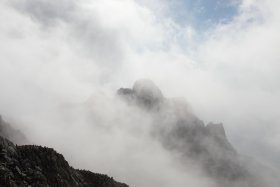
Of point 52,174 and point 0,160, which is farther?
point 52,174

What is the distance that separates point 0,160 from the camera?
284 ft

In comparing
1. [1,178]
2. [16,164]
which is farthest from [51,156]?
[1,178]

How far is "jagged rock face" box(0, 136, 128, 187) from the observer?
282 ft

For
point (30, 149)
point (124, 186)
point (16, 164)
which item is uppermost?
point (124, 186)

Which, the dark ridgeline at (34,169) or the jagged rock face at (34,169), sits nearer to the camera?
the dark ridgeline at (34,169)

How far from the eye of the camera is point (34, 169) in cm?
9500

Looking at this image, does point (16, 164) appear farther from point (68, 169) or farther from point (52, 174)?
point (68, 169)

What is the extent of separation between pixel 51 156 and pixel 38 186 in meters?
16.2

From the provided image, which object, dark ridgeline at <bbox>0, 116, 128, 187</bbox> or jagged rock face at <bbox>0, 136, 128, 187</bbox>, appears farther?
jagged rock face at <bbox>0, 136, 128, 187</bbox>

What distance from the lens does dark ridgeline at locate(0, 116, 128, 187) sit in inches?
3369

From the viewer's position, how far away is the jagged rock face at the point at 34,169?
8581cm

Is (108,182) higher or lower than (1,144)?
higher

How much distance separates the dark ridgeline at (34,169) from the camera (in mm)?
85575

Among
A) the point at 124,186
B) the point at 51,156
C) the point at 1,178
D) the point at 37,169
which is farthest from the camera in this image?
the point at 124,186
